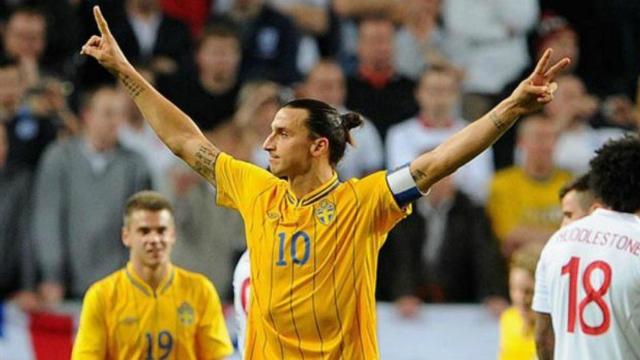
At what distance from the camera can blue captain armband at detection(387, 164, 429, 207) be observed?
5500 millimetres

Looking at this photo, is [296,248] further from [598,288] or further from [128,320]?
[128,320]

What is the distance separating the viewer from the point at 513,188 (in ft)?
36.4

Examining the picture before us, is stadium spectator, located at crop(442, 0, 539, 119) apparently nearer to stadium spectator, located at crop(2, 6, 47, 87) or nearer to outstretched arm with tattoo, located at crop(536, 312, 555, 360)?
stadium spectator, located at crop(2, 6, 47, 87)

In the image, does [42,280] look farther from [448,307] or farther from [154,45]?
[448,307]

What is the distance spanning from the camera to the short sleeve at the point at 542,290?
598cm

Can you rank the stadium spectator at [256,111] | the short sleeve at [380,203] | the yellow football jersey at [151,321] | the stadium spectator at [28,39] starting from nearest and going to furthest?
the short sleeve at [380,203], the yellow football jersey at [151,321], the stadium spectator at [256,111], the stadium spectator at [28,39]

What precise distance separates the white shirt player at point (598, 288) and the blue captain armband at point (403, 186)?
0.74 meters

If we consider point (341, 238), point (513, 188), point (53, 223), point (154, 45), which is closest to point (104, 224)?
point (53, 223)

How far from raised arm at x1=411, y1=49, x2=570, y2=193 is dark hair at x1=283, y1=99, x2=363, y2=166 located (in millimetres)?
545

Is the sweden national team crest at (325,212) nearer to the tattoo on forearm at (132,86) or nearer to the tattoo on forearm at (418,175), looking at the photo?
the tattoo on forearm at (418,175)

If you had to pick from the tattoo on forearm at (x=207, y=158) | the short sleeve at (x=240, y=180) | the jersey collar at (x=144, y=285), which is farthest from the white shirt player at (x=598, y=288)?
the jersey collar at (x=144, y=285)

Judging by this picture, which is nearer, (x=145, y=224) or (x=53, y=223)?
(x=145, y=224)

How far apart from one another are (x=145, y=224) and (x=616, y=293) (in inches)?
105

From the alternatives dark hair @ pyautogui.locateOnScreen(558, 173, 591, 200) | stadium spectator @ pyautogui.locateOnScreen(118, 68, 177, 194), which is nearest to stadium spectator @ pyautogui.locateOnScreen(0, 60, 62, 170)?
stadium spectator @ pyautogui.locateOnScreen(118, 68, 177, 194)
